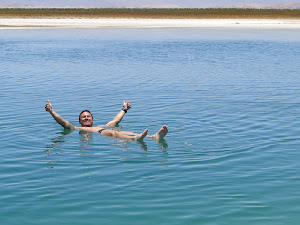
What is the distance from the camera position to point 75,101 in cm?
1823

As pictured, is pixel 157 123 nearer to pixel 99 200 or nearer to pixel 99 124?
pixel 99 124

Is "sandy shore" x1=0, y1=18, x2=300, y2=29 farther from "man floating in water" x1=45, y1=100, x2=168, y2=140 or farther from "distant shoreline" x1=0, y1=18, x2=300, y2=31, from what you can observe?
"man floating in water" x1=45, y1=100, x2=168, y2=140

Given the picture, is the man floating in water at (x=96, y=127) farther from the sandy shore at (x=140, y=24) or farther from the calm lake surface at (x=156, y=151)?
the sandy shore at (x=140, y=24)

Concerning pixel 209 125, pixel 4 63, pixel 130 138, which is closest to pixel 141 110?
pixel 209 125

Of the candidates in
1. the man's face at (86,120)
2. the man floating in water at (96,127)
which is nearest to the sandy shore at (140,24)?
the man floating in water at (96,127)

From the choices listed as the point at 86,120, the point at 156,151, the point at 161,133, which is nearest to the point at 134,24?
the point at 86,120

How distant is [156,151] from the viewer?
11430mm

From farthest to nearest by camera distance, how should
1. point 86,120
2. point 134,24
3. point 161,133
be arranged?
1. point 134,24
2. point 86,120
3. point 161,133

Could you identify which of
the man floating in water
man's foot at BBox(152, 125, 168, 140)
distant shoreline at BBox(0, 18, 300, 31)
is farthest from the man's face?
distant shoreline at BBox(0, 18, 300, 31)

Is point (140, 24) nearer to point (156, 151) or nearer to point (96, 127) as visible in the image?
point (96, 127)

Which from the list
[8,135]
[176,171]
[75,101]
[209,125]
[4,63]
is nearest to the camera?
[176,171]

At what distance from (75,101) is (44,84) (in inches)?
178

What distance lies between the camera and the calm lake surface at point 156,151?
8.14 meters

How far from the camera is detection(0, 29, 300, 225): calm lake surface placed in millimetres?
8141
